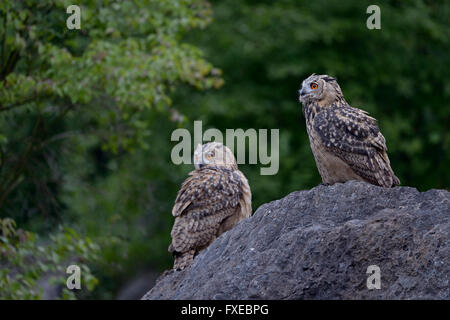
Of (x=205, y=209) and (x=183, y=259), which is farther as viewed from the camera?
(x=205, y=209)

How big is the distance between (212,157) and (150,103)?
3.54 m

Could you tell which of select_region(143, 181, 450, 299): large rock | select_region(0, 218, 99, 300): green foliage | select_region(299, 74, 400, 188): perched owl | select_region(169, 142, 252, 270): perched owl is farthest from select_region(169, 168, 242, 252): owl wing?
select_region(0, 218, 99, 300): green foliage

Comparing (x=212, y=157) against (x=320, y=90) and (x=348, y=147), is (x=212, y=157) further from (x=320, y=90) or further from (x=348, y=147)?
(x=348, y=147)

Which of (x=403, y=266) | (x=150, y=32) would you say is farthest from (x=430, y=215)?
(x=150, y=32)

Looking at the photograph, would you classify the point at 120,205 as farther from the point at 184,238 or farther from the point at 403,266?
the point at 403,266

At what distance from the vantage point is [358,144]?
22.8ft

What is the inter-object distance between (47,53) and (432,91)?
13478 millimetres

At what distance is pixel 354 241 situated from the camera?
17.7ft

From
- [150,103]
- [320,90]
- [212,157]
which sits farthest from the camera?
[150,103]

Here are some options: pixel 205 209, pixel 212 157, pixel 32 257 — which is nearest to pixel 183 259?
pixel 205 209

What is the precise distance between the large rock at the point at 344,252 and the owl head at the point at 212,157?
94.9 inches

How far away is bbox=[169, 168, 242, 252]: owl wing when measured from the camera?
7.54 meters

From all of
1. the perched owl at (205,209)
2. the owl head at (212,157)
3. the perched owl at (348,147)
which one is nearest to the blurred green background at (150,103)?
the owl head at (212,157)

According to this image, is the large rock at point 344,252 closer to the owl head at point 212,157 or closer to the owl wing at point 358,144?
the owl wing at point 358,144
